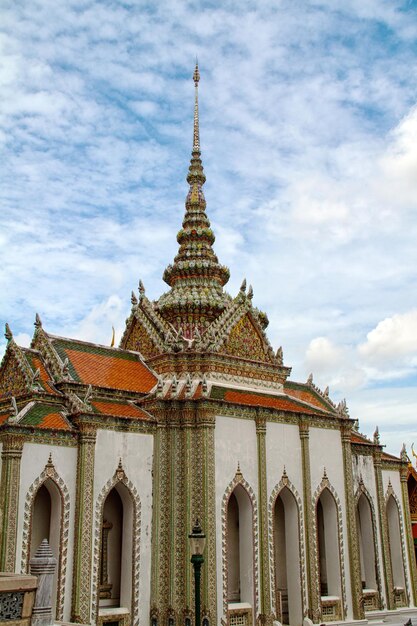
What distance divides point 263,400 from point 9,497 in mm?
8808

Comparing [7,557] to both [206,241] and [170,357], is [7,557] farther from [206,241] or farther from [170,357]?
[206,241]

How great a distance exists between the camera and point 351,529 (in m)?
23.4

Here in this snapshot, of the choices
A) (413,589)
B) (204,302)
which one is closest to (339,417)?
(204,302)

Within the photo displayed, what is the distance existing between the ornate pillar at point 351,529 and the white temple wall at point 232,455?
14.2 ft

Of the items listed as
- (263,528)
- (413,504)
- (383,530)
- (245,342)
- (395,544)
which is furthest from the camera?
(413,504)

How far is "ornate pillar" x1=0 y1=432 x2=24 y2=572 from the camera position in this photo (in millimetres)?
16688

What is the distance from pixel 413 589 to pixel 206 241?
1526 cm

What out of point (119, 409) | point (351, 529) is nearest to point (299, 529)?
point (351, 529)

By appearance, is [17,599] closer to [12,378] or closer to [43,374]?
[43,374]

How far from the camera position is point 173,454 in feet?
67.0

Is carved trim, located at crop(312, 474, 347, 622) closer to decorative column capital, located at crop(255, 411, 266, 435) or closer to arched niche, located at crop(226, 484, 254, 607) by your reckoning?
arched niche, located at crop(226, 484, 254, 607)

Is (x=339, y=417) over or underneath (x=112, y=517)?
over

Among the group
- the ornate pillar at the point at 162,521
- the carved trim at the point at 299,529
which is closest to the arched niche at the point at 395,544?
the carved trim at the point at 299,529

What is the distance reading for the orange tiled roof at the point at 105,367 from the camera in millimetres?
21266
